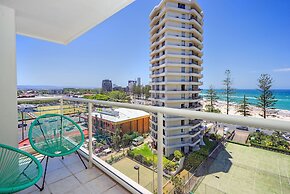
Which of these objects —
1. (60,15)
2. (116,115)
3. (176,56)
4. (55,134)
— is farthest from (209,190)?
(176,56)

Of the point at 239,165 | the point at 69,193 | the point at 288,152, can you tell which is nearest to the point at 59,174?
the point at 69,193

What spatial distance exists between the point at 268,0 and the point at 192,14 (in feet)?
66.2

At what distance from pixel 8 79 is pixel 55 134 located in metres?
0.90

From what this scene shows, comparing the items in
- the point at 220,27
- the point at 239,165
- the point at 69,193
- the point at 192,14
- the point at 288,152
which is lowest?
the point at 69,193

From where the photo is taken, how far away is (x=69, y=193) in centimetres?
149

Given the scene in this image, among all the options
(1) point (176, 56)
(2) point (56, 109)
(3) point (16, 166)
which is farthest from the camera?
(1) point (176, 56)

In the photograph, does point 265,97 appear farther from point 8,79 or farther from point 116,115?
point 8,79

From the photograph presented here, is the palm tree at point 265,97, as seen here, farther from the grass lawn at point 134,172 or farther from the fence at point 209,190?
the fence at point 209,190

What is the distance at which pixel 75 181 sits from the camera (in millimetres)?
1678

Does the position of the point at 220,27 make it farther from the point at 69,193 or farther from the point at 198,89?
the point at 69,193

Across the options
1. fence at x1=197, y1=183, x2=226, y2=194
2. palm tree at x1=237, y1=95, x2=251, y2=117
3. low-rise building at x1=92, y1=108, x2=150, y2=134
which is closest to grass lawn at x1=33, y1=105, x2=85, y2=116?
low-rise building at x1=92, y1=108, x2=150, y2=134

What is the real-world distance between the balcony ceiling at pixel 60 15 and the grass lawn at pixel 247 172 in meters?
2.00

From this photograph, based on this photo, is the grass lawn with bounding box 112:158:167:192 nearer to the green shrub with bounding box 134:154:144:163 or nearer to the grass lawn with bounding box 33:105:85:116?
the green shrub with bounding box 134:154:144:163

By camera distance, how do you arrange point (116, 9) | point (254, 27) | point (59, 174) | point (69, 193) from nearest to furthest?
point (69, 193) → point (59, 174) → point (116, 9) → point (254, 27)
